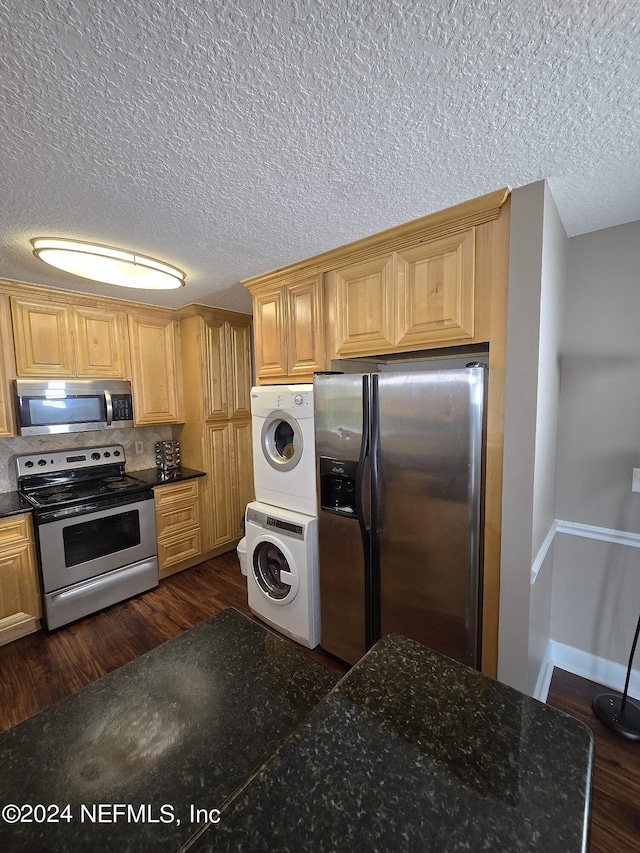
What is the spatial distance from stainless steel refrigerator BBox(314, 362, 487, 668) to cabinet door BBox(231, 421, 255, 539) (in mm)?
1837

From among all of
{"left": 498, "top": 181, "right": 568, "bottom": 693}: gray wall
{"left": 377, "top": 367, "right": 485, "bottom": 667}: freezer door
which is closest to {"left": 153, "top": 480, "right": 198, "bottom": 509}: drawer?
{"left": 377, "top": 367, "right": 485, "bottom": 667}: freezer door

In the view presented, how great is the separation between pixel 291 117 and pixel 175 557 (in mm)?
3363

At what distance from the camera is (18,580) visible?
2471mm

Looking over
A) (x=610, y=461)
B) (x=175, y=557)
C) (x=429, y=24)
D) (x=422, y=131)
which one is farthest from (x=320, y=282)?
(x=175, y=557)

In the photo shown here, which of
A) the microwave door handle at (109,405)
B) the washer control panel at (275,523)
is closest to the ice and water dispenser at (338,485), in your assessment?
the washer control panel at (275,523)

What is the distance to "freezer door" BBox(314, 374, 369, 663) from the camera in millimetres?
2000

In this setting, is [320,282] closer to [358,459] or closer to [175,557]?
[358,459]

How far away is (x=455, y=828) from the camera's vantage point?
507 mm

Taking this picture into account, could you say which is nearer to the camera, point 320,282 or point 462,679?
point 462,679

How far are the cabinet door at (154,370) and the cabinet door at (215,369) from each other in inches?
13.4

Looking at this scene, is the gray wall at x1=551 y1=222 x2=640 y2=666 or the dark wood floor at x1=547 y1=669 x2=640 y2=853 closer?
the dark wood floor at x1=547 y1=669 x2=640 y2=853

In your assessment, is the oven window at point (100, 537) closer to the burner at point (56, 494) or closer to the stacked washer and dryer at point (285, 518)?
the burner at point (56, 494)

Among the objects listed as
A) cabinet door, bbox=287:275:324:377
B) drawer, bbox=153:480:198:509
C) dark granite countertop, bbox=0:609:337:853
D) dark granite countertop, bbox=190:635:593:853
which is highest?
cabinet door, bbox=287:275:324:377

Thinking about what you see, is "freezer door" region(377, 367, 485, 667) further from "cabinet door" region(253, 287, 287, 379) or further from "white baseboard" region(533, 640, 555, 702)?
"cabinet door" region(253, 287, 287, 379)
